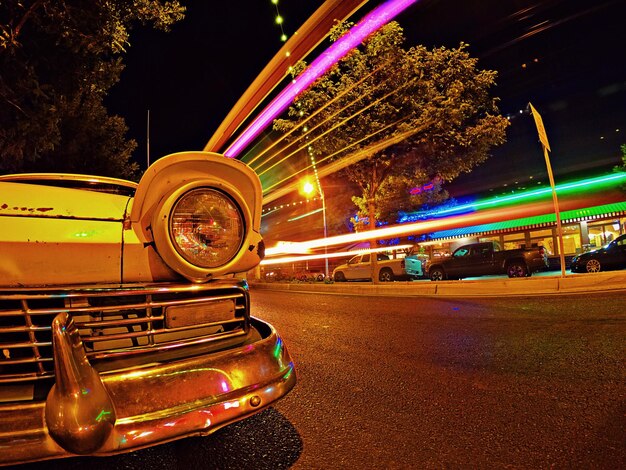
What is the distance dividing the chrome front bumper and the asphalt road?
0.69 meters

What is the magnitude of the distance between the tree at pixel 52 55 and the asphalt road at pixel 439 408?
5.90 metres

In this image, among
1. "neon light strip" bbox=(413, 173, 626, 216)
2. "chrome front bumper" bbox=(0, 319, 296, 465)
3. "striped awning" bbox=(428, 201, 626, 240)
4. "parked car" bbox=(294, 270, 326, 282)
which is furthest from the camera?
"parked car" bbox=(294, 270, 326, 282)

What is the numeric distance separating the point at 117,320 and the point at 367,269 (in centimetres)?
1718

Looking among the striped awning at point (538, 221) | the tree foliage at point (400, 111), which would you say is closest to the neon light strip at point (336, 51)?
the tree foliage at point (400, 111)

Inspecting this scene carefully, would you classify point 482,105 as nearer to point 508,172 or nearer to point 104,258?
point 104,258

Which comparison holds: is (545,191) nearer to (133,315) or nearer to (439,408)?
(439,408)

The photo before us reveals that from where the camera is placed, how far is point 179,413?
1269mm

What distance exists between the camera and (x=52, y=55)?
6.36 meters

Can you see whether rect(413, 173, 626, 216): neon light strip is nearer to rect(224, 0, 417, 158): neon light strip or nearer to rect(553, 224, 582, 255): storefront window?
rect(553, 224, 582, 255): storefront window

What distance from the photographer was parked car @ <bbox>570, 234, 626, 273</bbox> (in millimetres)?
12117

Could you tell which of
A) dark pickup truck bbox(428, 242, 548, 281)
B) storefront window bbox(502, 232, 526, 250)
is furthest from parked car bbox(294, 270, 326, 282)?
storefront window bbox(502, 232, 526, 250)

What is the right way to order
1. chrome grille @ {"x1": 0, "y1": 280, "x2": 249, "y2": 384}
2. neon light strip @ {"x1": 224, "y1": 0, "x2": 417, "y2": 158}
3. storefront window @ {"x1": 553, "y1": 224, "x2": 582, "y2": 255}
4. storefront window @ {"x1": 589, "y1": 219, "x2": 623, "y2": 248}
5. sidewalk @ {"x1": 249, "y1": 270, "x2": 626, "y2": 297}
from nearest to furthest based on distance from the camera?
chrome grille @ {"x1": 0, "y1": 280, "x2": 249, "y2": 384}
sidewalk @ {"x1": 249, "y1": 270, "x2": 626, "y2": 297}
neon light strip @ {"x1": 224, "y1": 0, "x2": 417, "y2": 158}
storefront window @ {"x1": 589, "y1": 219, "x2": 623, "y2": 248}
storefront window @ {"x1": 553, "y1": 224, "x2": 582, "y2": 255}

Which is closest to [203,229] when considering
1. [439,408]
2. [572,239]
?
[439,408]

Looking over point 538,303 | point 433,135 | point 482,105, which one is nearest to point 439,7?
point 482,105
